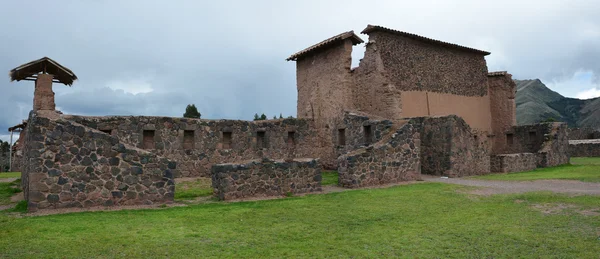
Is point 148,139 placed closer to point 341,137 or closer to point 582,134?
point 341,137

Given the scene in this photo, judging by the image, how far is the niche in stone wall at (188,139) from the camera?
55.7 ft

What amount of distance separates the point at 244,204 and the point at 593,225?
7.39 metres

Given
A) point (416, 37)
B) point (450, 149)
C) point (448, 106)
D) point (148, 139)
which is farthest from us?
point (448, 106)

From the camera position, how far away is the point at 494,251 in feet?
18.7

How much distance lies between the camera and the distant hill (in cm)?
6881

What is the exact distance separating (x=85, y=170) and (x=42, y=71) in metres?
9.04

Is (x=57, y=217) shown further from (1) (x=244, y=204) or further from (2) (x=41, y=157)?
(1) (x=244, y=204)

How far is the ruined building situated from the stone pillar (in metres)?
0.05

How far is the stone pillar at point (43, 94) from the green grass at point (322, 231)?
8195 millimetres

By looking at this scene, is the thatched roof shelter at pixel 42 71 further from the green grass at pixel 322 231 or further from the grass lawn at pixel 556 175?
the grass lawn at pixel 556 175

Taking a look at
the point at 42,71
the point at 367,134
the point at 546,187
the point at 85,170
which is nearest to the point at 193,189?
the point at 85,170

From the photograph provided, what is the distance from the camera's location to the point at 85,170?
9914 millimetres

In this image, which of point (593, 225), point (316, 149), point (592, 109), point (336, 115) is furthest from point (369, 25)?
point (592, 109)

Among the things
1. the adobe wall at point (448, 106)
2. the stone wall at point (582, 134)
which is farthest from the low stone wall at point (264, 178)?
the stone wall at point (582, 134)
